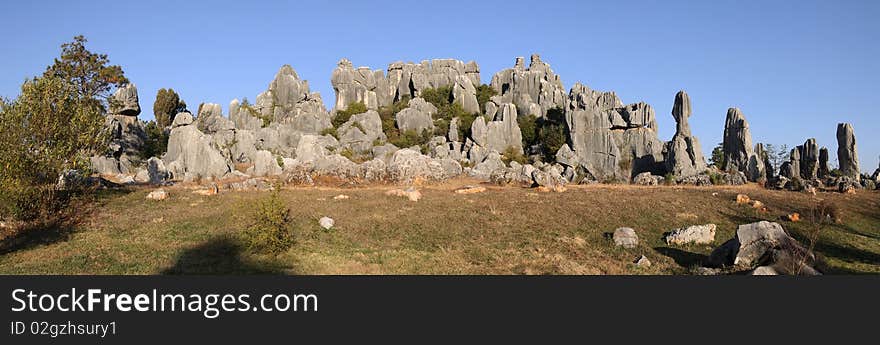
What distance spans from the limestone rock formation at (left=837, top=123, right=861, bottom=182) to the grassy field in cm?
2946

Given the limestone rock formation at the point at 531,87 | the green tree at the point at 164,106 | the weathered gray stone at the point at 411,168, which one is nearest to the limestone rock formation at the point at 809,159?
the limestone rock formation at the point at 531,87

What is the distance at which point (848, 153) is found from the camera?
168ft

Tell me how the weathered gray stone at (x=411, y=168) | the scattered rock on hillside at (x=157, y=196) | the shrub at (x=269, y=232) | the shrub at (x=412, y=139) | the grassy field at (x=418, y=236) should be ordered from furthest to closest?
the shrub at (x=412, y=139) < the weathered gray stone at (x=411, y=168) < the scattered rock on hillside at (x=157, y=196) < the shrub at (x=269, y=232) < the grassy field at (x=418, y=236)

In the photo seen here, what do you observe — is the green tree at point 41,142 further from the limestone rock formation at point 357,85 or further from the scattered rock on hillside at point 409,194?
the limestone rock formation at point 357,85

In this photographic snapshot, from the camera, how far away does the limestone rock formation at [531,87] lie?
261ft

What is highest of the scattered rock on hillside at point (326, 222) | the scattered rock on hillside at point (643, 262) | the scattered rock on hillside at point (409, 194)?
the scattered rock on hillside at point (409, 194)

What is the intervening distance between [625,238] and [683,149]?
4477cm

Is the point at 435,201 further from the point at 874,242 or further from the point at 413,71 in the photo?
the point at 413,71

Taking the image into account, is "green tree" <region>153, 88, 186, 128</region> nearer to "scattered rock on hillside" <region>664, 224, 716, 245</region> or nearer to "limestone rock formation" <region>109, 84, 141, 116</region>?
"limestone rock formation" <region>109, 84, 141, 116</region>

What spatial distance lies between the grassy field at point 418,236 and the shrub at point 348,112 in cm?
5189

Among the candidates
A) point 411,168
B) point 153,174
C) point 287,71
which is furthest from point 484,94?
point 153,174

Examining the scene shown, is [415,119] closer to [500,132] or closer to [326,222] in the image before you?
[500,132]

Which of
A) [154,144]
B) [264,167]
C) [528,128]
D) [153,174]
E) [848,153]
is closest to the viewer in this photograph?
[153,174]

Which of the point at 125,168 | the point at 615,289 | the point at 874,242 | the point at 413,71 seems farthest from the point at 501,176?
the point at 413,71
